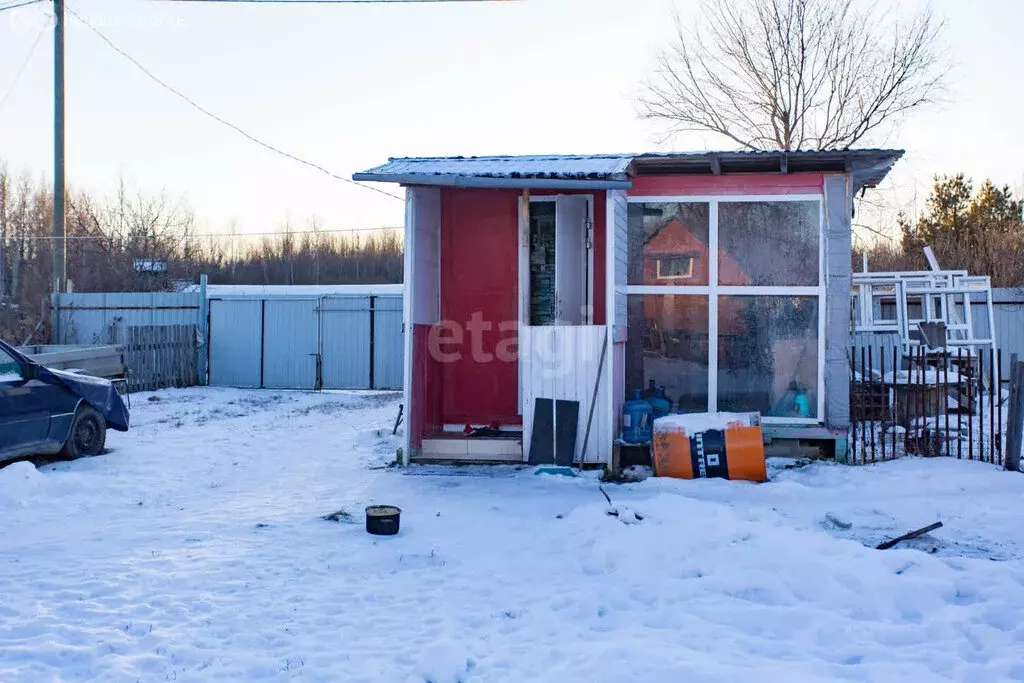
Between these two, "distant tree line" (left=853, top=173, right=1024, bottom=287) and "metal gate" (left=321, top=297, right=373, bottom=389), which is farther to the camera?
"distant tree line" (left=853, top=173, right=1024, bottom=287)

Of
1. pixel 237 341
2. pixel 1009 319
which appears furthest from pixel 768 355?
pixel 237 341

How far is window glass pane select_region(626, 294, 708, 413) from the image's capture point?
955cm

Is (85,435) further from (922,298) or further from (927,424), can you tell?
(922,298)

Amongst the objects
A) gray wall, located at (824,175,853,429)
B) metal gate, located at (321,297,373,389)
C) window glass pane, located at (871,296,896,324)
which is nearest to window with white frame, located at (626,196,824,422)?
gray wall, located at (824,175,853,429)

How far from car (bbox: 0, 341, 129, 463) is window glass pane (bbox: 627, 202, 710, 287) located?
5.83m

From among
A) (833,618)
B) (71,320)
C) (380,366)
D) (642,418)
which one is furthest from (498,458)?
(71,320)

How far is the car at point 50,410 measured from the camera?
8.43 meters

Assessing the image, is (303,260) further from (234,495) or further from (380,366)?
(234,495)

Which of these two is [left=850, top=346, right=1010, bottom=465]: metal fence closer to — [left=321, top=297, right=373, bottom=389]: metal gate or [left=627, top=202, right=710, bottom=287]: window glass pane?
[left=627, top=202, right=710, bottom=287]: window glass pane

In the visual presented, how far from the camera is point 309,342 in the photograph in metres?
18.6

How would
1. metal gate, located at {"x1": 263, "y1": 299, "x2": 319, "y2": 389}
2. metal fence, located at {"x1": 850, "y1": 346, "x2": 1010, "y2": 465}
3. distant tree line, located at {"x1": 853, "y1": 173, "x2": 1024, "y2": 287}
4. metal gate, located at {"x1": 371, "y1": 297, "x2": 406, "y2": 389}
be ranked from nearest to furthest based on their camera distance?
1. metal fence, located at {"x1": 850, "y1": 346, "x2": 1010, "y2": 465}
2. metal gate, located at {"x1": 371, "y1": 297, "x2": 406, "y2": 389}
3. metal gate, located at {"x1": 263, "y1": 299, "x2": 319, "y2": 389}
4. distant tree line, located at {"x1": 853, "y1": 173, "x2": 1024, "y2": 287}

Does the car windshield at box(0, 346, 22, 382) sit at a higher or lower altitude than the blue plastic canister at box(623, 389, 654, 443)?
higher

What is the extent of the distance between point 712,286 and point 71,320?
582 inches

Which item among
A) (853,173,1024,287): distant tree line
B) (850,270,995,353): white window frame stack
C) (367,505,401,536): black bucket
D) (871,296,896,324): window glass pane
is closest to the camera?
(367,505,401,536): black bucket
